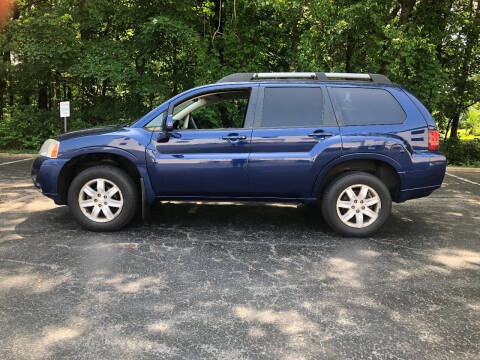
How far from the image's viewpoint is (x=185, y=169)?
5.15 m

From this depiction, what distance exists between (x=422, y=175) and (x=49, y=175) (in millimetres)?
4497

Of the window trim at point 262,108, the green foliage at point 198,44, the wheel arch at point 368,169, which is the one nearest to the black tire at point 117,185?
the window trim at point 262,108

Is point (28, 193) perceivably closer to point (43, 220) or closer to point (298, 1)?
point (43, 220)

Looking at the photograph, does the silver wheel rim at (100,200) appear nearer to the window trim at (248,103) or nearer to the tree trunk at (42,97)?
the window trim at (248,103)

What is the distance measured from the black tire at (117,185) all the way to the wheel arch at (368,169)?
2.24 metres

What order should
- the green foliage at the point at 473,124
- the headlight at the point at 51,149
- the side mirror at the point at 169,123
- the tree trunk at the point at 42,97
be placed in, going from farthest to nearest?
the green foliage at the point at 473,124 < the tree trunk at the point at 42,97 < the headlight at the point at 51,149 < the side mirror at the point at 169,123

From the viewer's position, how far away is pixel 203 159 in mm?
5125

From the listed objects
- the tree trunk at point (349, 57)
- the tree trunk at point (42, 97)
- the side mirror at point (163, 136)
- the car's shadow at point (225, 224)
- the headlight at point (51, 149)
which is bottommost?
the car's shadow at point (225, 224)

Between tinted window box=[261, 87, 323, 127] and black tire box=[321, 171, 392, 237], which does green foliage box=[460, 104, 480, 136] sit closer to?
black tire box=[321, 171, 392, 237]

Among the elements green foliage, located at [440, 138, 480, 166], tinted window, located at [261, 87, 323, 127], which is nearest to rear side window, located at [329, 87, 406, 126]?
tinted window, located at [261, 87, 323, 127]

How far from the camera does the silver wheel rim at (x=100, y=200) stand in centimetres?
525

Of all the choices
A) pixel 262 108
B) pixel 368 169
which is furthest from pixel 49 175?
pixel 368 169

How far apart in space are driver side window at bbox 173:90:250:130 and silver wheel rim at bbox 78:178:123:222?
1.12 meters

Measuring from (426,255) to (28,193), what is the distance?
6518mm
